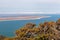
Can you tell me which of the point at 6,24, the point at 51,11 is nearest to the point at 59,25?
the point at 51,11

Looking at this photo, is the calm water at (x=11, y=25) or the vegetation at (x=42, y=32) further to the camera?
the calm water at (x=11, y=25)

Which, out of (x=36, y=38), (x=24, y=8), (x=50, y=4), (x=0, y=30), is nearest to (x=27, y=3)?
(x=24, y=8)

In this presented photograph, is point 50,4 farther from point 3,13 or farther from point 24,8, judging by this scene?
point 3,13

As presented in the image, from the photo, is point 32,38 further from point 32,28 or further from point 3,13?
point 3,13

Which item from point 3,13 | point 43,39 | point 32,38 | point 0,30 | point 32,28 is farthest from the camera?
point 3,13

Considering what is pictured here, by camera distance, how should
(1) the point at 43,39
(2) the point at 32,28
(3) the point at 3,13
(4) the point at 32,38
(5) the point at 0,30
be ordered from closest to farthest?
(1) the point at 43,39 → (4) the point at 32,38 → (2) the point at 32,28 → (5) the point at 0,30 → (3) the point at 3,13

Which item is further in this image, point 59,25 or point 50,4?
point 50,4

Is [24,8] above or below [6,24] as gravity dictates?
above

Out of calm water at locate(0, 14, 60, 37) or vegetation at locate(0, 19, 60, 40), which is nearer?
vegetation at locate(0, 19, 60, 40)

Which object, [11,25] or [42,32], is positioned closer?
[42,32]
